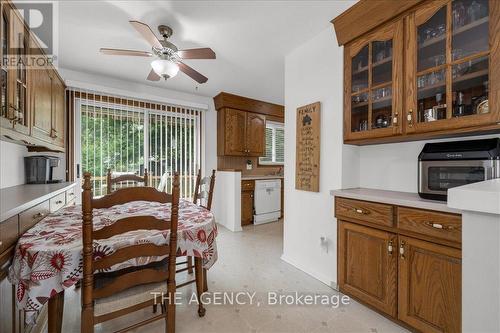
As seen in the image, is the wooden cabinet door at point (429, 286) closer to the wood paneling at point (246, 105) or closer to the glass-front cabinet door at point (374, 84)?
the glass-front cabinet door at point (374, 84)

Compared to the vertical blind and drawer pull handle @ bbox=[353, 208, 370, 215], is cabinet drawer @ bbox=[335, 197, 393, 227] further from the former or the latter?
the vertical blind

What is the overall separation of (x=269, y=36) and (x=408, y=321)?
2.67 metres

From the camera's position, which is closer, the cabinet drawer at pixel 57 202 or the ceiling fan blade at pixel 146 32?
the ceiling fan blade at pixel 146 32

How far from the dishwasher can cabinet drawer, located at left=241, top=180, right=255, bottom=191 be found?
76 mm

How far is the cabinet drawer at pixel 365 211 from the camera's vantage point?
163 cm

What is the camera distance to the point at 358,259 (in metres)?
1.84

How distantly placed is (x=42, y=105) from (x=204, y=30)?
1.86 meters

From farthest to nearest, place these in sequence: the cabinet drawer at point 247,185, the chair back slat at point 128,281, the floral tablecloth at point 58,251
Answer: the cabinet drawer at point 247,185 → the chair back slat at point 128,281 → the floral tablecloth at point 58,251

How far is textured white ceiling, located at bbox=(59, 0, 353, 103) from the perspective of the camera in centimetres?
189

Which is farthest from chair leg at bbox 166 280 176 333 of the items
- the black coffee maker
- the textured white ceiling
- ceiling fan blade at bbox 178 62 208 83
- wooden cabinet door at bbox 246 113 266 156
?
wooden cabinet door at bbox 246 113 266 156

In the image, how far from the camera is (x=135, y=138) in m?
3.62

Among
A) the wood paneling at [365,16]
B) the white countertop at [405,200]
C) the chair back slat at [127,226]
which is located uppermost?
the wood paneling at [365,16]

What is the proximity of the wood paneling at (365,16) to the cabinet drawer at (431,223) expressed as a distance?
1453mm

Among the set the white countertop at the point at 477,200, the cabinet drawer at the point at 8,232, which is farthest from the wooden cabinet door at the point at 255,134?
the white countertop at the point at 477,200
